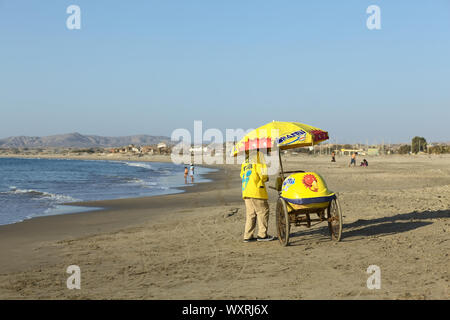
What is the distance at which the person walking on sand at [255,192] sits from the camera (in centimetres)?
840

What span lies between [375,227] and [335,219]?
194 cm

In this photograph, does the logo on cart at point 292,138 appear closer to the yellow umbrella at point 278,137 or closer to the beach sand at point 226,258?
the yellow umbrella at point 278,137

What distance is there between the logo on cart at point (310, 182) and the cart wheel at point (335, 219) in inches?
17.9

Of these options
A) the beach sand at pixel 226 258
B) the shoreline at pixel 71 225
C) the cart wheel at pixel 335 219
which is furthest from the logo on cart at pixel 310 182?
the shoreline at pixel 71 225

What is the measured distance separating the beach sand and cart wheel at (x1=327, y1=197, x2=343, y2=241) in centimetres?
22

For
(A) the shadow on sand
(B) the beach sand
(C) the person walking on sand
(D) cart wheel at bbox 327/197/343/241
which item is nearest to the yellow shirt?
(C) the person walking on sand

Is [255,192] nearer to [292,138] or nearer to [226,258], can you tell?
[292,138]

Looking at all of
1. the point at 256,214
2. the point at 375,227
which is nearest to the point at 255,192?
the point at 256,214

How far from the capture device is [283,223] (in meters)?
8.13

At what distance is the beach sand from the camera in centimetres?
548

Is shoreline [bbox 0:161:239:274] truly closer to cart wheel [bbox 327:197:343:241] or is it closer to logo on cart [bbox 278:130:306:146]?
logo on cart [bbox 278:130:306:146]
